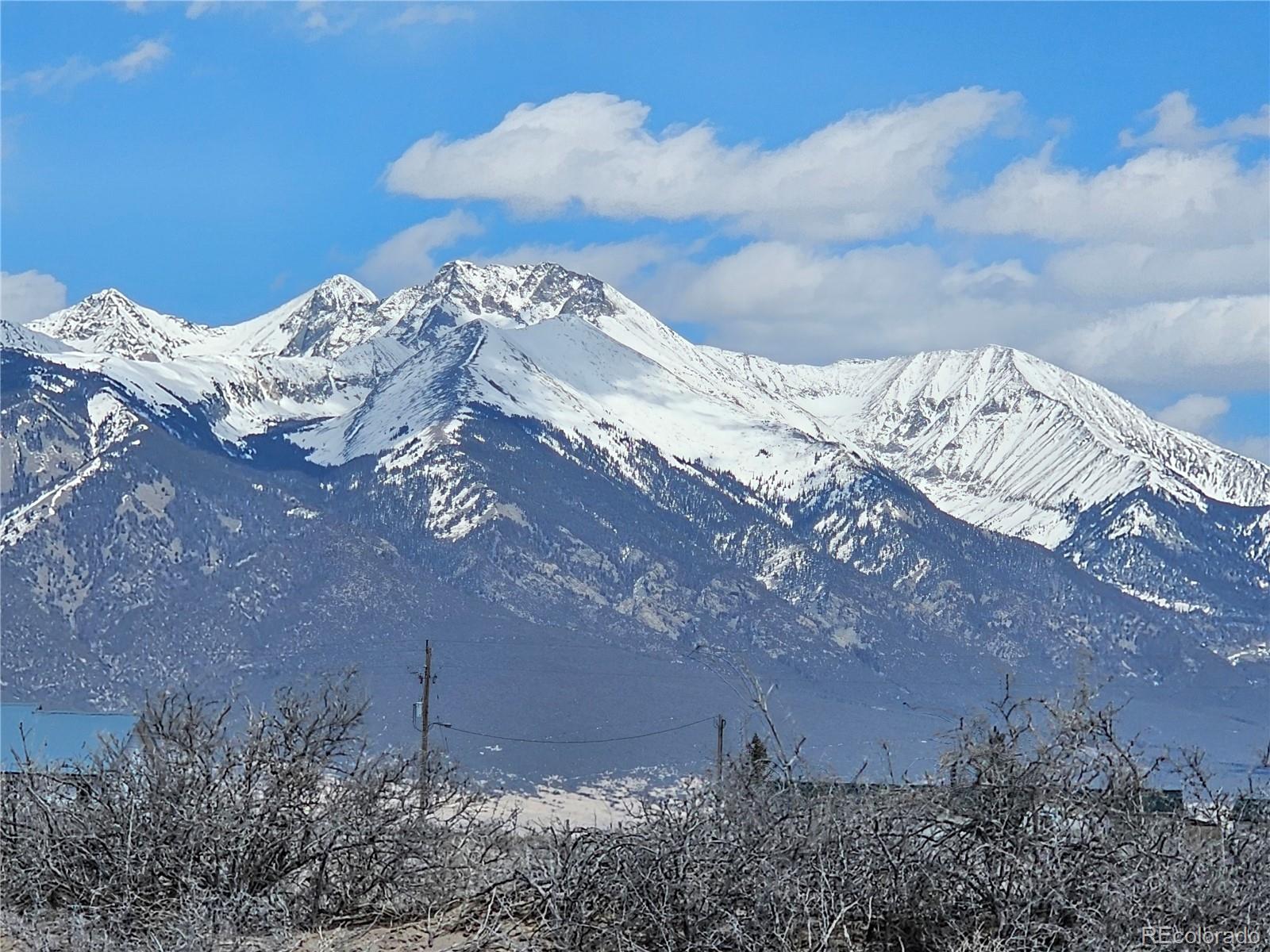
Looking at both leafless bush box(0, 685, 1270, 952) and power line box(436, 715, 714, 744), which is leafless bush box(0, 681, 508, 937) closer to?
leafless bush box(0, 685, 1270, 952)

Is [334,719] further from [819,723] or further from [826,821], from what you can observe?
[819,723]

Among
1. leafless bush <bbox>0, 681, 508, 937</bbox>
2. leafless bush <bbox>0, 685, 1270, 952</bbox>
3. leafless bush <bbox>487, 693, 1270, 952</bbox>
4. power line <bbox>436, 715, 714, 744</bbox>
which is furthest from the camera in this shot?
power line <bbox>436, 715, 714, 744</bbox>

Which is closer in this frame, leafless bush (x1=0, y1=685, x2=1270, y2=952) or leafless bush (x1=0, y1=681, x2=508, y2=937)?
leafless bush (x1=0, y1=685, x2=1270, y2=952)

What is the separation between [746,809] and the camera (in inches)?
427

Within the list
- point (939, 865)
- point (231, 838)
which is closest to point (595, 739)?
point (231, 838)

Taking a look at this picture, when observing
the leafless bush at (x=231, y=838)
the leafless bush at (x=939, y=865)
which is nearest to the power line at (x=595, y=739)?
the leafless bush at (x=231, y=838)

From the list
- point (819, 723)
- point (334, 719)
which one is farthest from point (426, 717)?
point (819, 723)

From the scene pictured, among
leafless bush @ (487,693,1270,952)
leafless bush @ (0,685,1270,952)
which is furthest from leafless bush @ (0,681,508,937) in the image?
leafless bush @ (487,693,1270,952)

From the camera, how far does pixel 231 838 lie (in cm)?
1179

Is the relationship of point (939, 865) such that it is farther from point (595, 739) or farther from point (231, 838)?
point (595, 739)

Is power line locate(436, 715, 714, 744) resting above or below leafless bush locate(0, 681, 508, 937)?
above

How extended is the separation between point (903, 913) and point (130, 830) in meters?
5.29

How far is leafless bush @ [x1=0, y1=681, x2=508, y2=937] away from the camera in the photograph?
11.7 m

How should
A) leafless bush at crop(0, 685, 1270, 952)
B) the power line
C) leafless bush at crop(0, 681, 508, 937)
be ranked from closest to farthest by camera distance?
leafless bush at crop(0, 685, 1270, 952) < leafless bush at crop(0, 681, 508, 937) < the power line
